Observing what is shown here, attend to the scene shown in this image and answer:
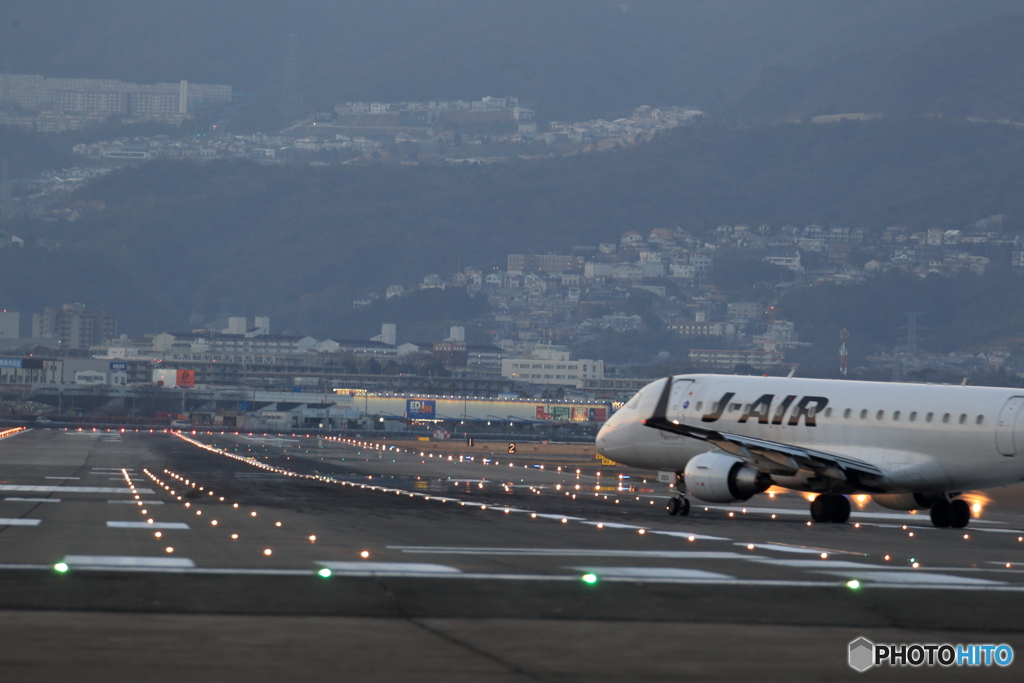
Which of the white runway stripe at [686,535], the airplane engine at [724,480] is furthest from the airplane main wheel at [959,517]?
the white runway stripe at [686,535]

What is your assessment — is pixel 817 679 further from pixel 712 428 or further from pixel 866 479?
pixel 712 428

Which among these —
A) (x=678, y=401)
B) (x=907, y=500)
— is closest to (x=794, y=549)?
(x=907, y=500)

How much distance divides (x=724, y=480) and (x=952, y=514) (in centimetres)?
498

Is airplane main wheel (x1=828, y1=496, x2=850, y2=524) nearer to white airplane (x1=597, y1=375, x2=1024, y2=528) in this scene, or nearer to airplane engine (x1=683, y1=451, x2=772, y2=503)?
white airplane (x1=597, y1=375, x2=1024, y2=528)

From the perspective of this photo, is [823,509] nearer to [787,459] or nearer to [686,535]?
[787,459]

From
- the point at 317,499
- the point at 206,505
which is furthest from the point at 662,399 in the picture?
the point at 206,505

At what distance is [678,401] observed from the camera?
39469mm

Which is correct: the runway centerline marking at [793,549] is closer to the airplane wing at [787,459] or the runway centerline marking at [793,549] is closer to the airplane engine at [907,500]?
the airplane wing at [787,459]

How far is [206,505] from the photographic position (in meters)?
34.4

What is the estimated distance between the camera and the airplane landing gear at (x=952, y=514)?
3494cm

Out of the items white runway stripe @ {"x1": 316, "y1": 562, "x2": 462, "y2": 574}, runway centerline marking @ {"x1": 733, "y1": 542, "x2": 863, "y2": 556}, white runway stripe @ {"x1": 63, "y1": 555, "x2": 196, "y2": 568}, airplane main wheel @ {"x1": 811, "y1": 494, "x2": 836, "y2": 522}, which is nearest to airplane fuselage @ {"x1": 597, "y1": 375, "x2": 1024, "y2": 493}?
airplane main wheel @ {"x1": 811, "y1": 494, "x2": 836, "y2": 522}

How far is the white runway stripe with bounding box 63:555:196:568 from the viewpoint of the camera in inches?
802

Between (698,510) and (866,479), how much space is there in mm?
4196

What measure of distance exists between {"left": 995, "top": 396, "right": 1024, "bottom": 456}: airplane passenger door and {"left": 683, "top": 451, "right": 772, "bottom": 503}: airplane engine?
482 centimetres
